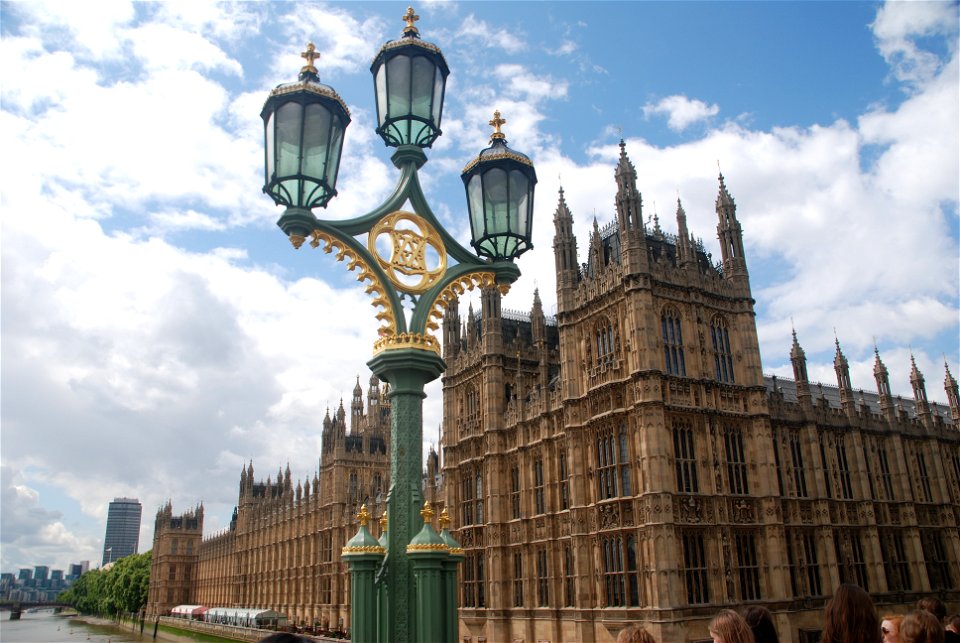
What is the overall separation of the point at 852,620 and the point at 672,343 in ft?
91.4

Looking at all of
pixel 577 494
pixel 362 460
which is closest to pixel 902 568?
pixel 577 494

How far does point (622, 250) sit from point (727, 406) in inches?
332

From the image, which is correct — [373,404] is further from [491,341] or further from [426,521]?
[426,521]

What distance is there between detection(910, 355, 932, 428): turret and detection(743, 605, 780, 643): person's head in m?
43.6

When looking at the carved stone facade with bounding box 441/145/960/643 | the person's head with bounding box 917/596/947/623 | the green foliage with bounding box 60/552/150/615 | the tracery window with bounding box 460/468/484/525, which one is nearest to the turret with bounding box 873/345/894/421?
the carved stone facade with bounding box 441/145/960/643

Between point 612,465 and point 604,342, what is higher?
point 604,342

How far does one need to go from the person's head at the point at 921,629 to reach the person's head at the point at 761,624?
122 cm

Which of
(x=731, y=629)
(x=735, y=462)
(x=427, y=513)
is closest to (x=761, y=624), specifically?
(x=731, y=629)

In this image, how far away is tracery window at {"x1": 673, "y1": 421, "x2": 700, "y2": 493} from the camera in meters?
30.9

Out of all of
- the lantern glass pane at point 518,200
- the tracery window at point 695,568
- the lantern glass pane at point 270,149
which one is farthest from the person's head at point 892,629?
the tracery window at point 695,568

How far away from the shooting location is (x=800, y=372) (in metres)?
38.2

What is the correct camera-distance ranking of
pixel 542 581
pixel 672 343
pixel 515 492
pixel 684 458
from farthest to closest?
pixel 515 492
pixel 542 581
pixel 672 343
pixel 684 458

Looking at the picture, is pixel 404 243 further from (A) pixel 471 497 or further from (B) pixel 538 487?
(A) pixel 471 497

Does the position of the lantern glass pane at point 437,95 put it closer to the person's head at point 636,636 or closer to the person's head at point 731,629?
the person's head at point 636,636
